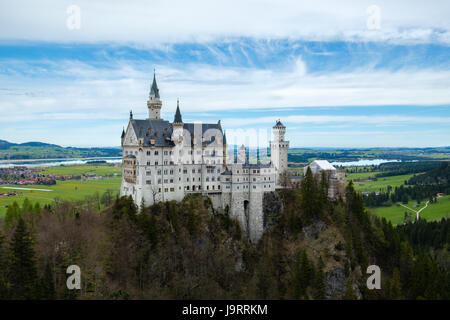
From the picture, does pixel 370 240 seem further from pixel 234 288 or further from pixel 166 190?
pixel 166 190

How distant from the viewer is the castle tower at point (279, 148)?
323 ft

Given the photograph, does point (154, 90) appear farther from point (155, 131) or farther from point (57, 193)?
point (57, 193)

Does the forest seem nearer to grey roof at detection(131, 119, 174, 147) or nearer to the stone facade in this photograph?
the stone facade

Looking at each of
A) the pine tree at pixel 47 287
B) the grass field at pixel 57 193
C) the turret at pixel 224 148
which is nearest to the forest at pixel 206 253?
the pine tree at pixel 47 287

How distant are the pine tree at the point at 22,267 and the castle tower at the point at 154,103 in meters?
44.4

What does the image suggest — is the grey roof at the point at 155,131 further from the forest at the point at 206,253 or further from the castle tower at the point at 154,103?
the forest at the point at 206,253

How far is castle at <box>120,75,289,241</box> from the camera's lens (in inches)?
3206

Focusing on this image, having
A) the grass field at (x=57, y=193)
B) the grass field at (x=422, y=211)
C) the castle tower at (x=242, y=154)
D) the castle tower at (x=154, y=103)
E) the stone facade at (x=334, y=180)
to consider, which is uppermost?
the castle tower at (x=154, y=103)

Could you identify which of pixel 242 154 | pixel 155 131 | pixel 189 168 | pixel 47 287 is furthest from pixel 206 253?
pixel 47 287

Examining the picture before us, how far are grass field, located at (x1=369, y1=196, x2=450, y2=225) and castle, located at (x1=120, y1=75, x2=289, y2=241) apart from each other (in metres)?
86.1

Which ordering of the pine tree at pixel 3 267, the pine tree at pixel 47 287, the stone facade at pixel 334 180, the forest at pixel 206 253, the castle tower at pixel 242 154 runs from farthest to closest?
the stone facade at pixel 334 180, the castle tower at pixel 242 154, the forest at pixel 206 253, the pine tree at pixel 47 287, the pine tree at pixel 3 267

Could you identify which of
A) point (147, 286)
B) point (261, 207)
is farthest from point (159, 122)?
point (147, 286)

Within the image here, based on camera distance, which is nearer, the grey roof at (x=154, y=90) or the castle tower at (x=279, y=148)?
the grey roof at (x=154, y=90)
